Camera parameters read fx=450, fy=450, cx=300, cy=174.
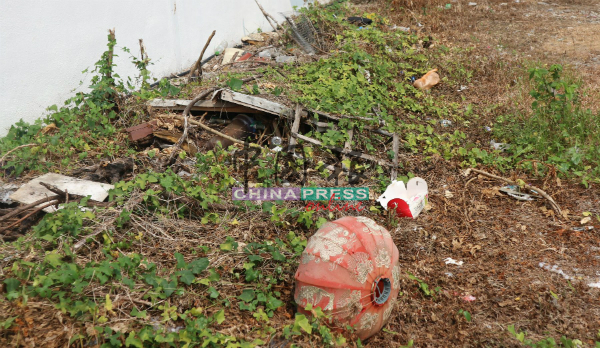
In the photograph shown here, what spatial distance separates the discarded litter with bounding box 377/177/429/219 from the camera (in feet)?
14.0

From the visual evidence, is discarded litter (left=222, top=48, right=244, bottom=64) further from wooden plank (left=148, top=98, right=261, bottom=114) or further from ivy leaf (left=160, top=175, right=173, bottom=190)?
ivy leaf (left=160, top=175, right=173, bottom=190)

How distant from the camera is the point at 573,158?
4707 millimetres

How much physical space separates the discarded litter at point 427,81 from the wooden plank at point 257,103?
293 cm

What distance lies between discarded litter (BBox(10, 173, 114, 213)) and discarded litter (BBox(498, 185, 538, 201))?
389 centimetres

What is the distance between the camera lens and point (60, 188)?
3918 mm

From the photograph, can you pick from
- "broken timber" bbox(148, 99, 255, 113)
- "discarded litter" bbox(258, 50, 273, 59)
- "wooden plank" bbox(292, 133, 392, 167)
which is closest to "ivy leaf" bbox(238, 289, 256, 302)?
"wooden plank" bbox(292, 133, 392, 167)

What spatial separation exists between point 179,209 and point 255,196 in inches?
29.2

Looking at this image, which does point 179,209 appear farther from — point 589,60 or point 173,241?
point 589,60

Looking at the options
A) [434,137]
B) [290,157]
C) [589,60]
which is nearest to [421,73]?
[434,137]

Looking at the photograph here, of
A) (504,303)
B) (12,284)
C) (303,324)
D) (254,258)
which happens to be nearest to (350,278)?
(303,324)

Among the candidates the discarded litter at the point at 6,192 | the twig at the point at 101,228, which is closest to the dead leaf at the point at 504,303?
the twig at the point at 101,228

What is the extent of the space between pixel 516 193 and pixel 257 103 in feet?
9.44

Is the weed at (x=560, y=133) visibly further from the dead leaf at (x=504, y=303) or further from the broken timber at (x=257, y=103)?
the broken timber at (x=257, y=103)

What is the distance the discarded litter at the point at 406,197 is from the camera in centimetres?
428
